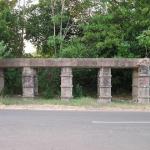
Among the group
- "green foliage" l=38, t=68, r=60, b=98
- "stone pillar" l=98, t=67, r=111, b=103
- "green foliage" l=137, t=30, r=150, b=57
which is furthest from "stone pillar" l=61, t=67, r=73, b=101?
"green foliage" l=137, t=30, r=150, b=57

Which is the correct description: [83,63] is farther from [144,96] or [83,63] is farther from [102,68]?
[144,96]

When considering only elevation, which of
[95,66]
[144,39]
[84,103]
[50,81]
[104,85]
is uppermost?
[144,39]

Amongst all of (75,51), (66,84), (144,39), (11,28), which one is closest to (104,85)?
(66,84)

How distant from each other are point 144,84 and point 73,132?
38.1ft

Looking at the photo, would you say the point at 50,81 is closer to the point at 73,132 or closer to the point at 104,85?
the point at 104,85

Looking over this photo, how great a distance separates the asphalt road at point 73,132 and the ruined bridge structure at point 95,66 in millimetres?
7458

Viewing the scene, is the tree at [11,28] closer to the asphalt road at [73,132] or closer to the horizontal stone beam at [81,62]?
the horizontal stone beam at [81,62]

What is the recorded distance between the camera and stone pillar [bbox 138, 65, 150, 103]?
74.2 ft

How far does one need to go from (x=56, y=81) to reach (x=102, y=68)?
4.63m

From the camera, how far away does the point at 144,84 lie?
22.7m

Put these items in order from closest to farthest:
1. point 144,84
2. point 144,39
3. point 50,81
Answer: point 144,84, point 144,39, point 50,81

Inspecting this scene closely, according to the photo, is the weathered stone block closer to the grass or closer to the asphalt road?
the grass

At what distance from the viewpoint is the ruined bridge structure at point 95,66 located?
22656 millimetres

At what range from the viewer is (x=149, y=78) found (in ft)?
74.5
